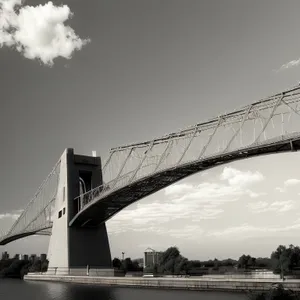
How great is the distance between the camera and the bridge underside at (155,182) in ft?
85.4

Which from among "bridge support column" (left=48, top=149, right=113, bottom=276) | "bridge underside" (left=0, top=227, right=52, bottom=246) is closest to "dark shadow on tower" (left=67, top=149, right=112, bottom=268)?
"bridge support column" (left=48, top=149, right=113, bottom=276)

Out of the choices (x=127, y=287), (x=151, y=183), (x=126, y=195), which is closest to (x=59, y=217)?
(x=126, y=195)

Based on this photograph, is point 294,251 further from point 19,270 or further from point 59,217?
point 19,270

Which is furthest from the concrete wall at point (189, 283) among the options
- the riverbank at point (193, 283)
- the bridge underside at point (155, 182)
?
the bridge underside at point (155, 182)

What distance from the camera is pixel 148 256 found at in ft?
277

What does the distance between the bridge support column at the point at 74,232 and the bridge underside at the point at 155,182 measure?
108 cm

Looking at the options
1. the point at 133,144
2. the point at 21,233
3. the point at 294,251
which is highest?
the point at 133,144

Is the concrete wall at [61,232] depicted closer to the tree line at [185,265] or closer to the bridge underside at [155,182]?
the bridge underside at [155,182]

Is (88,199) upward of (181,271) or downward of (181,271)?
upward

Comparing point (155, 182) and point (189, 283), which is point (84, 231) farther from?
point (189, 283)

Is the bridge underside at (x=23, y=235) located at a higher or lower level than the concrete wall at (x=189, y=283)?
higher

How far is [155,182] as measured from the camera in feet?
123

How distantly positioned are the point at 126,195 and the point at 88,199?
19.7ft

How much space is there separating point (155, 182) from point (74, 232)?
44.5ft
